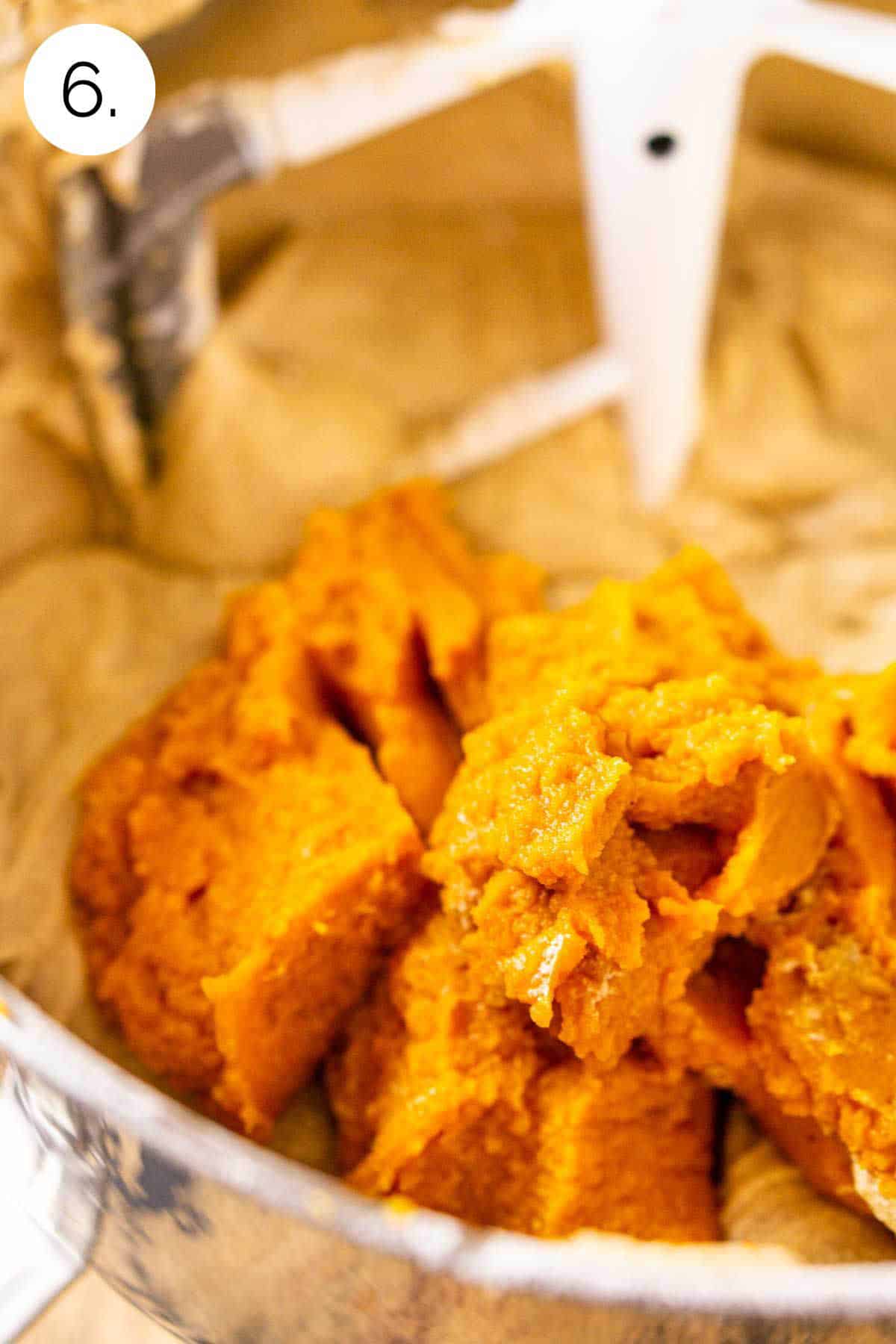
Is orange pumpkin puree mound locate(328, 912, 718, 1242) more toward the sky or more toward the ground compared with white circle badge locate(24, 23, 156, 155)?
more toward the ground

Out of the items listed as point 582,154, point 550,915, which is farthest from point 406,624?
point 582,154

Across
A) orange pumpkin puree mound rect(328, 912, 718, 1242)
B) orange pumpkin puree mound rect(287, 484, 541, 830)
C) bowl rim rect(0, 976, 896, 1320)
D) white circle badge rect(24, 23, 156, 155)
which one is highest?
white circle badge rect(24, 23, 156, 155)

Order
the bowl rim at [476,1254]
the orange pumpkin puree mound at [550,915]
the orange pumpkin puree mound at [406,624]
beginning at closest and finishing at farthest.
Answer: the bowl rim at [476,1254] → the orange pumpkin puree mound at [550,915] → the orange pumpkin puree mound at [406,624]

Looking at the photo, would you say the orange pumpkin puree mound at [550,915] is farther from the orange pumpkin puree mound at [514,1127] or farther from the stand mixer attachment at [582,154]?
the stand mixer attachment at [582,154]

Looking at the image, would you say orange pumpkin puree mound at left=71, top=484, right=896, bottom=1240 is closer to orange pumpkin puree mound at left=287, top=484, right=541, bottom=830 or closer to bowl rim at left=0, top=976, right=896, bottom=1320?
orange pumpkin puree mound at left=287, top=484, right=541, bottom=830

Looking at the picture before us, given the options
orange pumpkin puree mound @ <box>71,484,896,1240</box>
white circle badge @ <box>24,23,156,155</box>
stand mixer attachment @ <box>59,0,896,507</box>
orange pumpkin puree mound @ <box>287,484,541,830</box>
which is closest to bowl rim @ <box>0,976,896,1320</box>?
orange pumpkin puree mound @ <box>71,484,896,1240</box>

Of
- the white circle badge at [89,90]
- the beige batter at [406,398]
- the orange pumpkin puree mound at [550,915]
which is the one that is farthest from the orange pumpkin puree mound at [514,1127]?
the white circle badge at [89,90]
